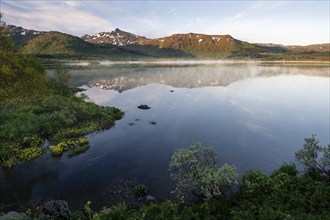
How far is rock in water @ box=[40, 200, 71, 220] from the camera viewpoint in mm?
16953

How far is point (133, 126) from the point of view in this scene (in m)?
45.7

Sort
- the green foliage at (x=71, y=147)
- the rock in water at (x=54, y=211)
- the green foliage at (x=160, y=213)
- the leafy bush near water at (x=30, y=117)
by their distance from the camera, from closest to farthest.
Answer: the green foliage at (x=160, y=213)
the rock in water at (x=54, y=211)
the green foliage at (x=71, y=147)
the leafy bush near water at (x=30, y=117)

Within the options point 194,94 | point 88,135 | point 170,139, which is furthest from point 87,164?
point 194,94

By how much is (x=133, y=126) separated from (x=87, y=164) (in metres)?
16.4

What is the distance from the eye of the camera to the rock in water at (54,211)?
55.6 feet

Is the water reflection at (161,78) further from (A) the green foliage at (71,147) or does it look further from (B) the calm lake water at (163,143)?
(A) the green foliage at (71,147)

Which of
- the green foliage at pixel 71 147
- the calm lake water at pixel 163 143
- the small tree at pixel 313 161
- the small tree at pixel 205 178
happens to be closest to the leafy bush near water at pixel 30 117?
the green foliage at pixel 71 147

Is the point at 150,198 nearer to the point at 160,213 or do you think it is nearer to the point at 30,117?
the point at 160,213

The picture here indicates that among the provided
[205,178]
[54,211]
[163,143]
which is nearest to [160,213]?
[205,178]

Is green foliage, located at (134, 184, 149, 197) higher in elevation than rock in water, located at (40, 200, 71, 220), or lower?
lower

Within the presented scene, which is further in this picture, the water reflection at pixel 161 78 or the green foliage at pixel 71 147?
the water reflection at pixel 161 78

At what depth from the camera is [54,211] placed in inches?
679

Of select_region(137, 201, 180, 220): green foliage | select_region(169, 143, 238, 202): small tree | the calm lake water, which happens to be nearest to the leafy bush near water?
the calm lake water

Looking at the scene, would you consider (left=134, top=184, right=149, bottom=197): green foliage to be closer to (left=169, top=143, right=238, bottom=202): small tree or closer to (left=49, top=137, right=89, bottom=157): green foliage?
(left=169, top=143, right=238, bottom=202): small tree
